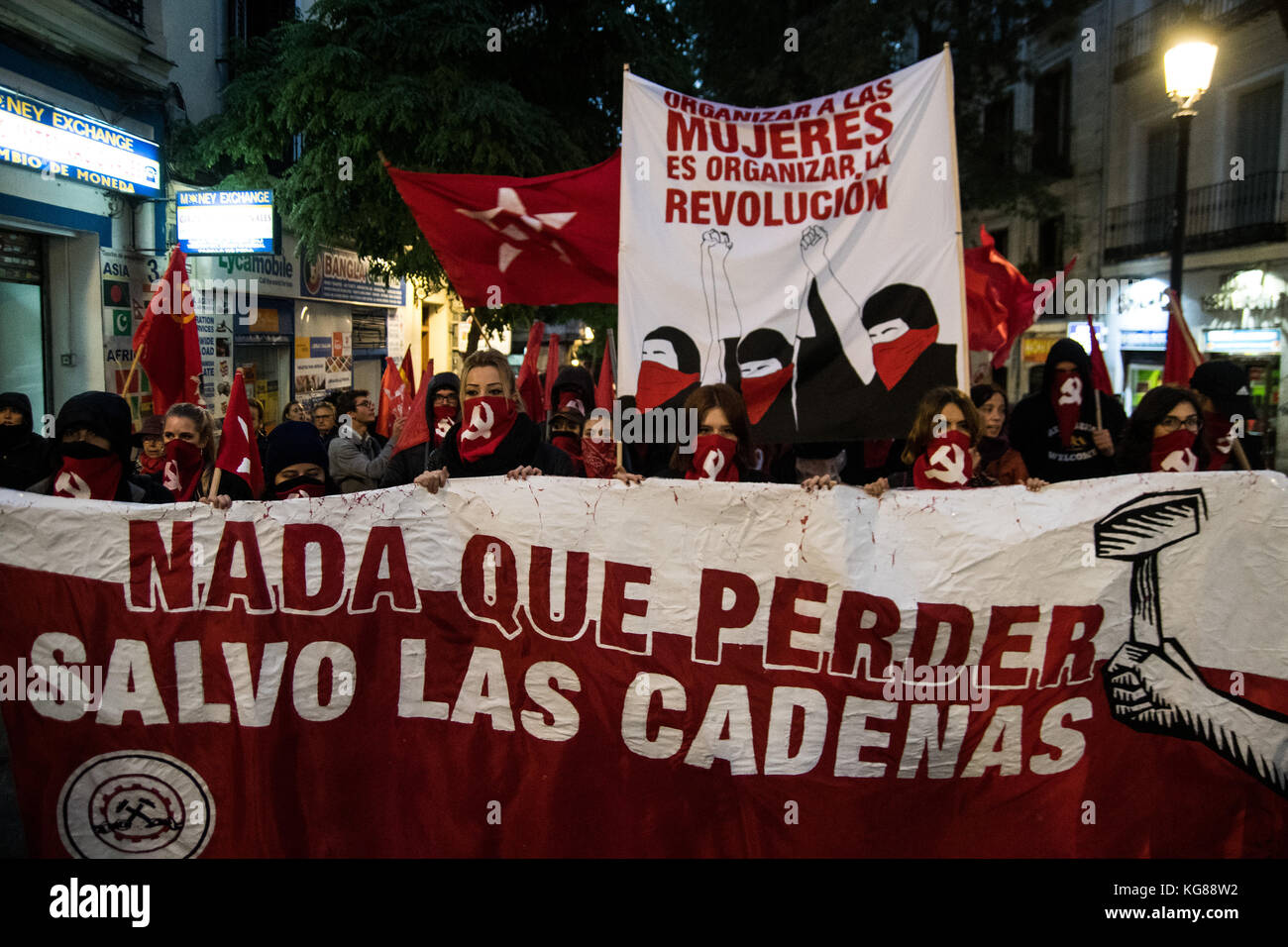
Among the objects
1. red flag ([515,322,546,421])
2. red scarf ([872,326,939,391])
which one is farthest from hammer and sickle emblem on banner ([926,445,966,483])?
red flag ([515,322,546,421])

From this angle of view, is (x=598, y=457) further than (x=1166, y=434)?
Yes

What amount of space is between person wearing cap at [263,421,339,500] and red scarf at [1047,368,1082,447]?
3.61 meters

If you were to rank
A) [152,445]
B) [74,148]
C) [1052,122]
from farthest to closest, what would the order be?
[1052,122] → [74,148] → [152,445]

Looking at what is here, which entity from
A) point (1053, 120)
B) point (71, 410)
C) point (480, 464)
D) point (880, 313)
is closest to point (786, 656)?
point (480, 464)

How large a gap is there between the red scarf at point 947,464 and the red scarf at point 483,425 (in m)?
1.61

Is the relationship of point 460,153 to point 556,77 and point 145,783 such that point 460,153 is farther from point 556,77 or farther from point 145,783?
point 145,783

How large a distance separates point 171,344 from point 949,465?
3832mm

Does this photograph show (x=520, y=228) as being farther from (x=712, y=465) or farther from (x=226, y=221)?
(x=226, y=221)

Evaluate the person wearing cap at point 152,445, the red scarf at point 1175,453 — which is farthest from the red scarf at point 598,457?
the red scarf at point 1175,453

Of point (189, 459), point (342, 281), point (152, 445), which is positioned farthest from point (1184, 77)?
point (342, 281)

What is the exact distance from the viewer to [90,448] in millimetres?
3346

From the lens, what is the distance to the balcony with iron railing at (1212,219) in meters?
15.2

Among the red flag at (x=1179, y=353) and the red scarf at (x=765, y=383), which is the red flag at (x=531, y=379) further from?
the red flag at (x=1179, y=353)

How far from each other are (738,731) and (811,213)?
2.30 metres
